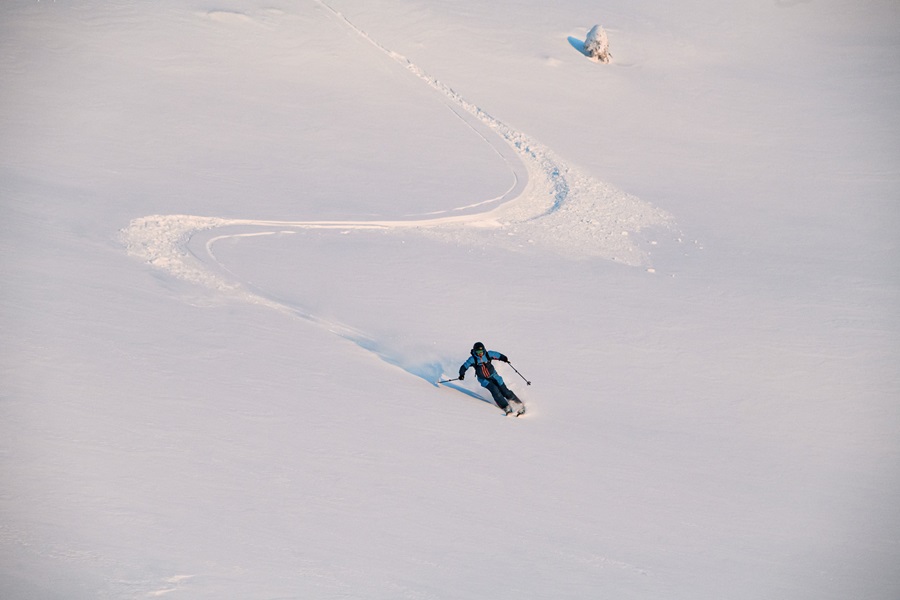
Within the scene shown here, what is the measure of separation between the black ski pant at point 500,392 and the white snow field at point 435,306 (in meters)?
0.30

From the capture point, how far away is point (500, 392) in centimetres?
927

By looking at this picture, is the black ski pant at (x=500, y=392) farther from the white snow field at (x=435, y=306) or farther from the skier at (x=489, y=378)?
the white snow field at (x=435, y=306)

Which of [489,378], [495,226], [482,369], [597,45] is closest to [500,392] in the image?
[489,378]

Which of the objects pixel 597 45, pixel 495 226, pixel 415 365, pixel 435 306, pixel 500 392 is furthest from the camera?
pixel 597 45

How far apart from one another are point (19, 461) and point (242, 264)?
542cm

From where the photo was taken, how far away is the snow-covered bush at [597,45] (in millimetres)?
20297

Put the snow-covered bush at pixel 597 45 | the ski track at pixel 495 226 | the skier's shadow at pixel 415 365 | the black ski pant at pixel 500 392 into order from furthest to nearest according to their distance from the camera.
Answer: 1. the snow-covered bush at pixel 597 45
2. the ski track at pixel 495 226
3. the skier's shadow at pixel 415 365
4. the black ski pant at pixel 500 392

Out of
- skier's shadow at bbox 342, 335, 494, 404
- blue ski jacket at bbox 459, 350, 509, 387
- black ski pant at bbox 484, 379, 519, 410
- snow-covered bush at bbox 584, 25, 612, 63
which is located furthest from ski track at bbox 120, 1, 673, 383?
snow-covered bush at bbox 584, 25, 612, 63

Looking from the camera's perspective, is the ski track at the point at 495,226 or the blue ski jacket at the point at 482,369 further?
the ski track at the point at 495,226

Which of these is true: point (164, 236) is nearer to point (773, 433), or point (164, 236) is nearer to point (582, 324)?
point (582, 324)

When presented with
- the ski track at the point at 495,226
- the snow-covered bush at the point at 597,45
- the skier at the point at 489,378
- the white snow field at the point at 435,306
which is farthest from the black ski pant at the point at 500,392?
the snow-covered bush at the point at 597,45

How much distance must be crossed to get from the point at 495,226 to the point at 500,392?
17.4ft

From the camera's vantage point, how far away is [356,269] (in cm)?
1197

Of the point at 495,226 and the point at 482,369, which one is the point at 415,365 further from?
the point at 495,226
